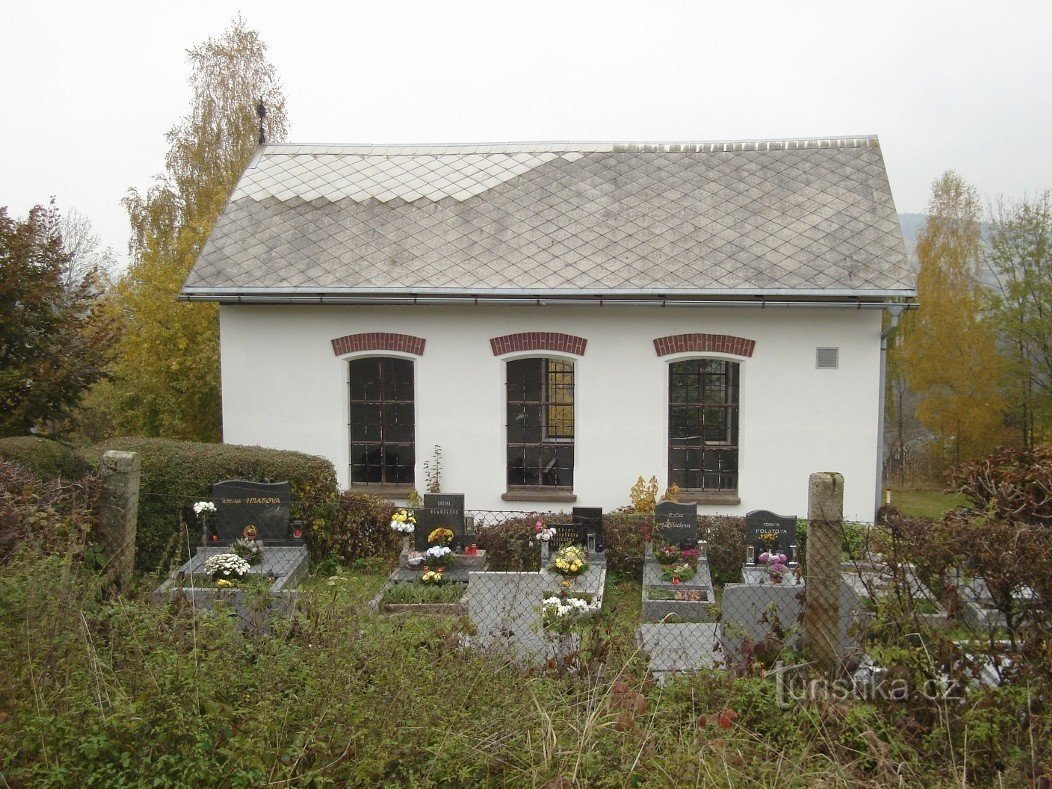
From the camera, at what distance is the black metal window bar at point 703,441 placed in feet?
40.4

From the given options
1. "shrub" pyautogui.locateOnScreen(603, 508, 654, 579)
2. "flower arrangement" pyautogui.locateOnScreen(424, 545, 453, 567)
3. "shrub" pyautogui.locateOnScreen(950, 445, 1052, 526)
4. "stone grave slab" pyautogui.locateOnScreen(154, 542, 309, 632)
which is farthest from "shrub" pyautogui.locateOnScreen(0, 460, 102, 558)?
"shrub" pyautogui.locateOnScreen(950, 445, 1052, 526)

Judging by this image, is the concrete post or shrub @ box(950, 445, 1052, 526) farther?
shrub @ box(950, 445, 1052, 526)

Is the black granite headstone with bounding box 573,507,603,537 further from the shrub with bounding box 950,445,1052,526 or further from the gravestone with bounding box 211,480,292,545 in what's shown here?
the shrub with bounding box 950,445,1052,526

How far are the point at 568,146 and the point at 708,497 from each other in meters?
6.43

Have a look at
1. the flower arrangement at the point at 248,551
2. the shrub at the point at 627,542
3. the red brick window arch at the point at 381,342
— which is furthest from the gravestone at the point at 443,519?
the red brick window arch at the point at 381,342

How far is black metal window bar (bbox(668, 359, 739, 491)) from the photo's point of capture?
1232cm

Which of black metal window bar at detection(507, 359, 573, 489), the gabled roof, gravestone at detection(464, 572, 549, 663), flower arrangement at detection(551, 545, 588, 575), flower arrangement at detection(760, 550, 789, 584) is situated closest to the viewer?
gravestone at detection(464, 572, 549, 663)

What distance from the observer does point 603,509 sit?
40.3 ft

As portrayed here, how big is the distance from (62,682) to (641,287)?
861 cm

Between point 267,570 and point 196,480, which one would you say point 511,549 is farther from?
point 196,480

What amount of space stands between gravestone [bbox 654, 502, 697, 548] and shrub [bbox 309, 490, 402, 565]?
10.8 feet

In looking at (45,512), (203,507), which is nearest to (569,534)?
(203,507)

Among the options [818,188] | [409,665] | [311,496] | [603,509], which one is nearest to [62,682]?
[409,665]

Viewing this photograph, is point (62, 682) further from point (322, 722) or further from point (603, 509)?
point (603, 509)
